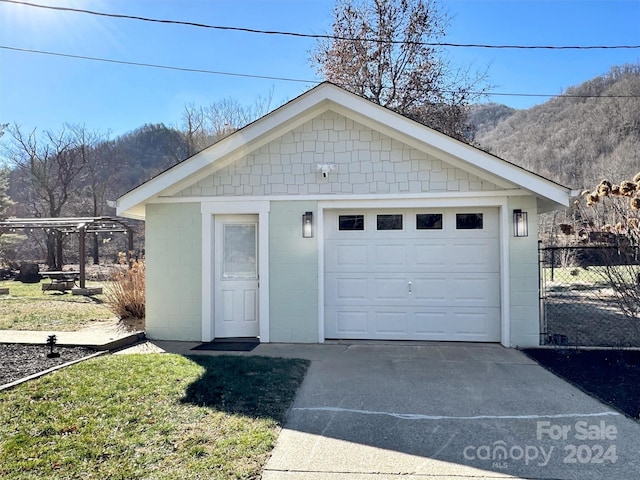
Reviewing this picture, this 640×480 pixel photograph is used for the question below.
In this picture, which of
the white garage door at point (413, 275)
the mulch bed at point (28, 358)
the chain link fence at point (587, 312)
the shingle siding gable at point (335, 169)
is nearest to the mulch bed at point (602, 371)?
the chain link fence at point (587, 312)

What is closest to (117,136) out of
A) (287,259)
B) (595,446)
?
(287,259)

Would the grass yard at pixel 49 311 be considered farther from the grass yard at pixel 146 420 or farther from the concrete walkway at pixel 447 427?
the concrete walkway at pixel 447 427

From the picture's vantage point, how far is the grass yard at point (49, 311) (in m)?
8.66

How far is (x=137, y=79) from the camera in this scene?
16234mm

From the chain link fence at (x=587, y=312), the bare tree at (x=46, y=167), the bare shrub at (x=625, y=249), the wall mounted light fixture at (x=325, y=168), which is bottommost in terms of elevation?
the chain link fence at (x=587, y=312)

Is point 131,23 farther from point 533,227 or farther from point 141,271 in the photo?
point 533,227

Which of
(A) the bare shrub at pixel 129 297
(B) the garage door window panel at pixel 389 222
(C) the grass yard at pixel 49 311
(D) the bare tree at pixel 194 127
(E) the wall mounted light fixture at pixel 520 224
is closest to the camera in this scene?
(E) the wall mounted light fixture at pixel 520 224

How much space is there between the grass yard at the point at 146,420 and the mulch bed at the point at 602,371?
3.48 meters

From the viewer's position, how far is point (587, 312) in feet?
34.8

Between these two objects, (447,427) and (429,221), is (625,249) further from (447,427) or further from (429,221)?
(447,427)

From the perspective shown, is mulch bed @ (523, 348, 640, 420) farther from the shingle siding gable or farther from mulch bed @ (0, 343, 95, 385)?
mulch bed @ (0, 343, 95, 385)

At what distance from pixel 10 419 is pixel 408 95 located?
1496 cm

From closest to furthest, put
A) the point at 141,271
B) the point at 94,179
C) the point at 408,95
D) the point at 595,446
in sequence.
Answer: the point at 595,446 < the point at 141,271 < the point at 408,95 < the point at 94,179

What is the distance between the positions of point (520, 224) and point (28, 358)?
790 centimetres
